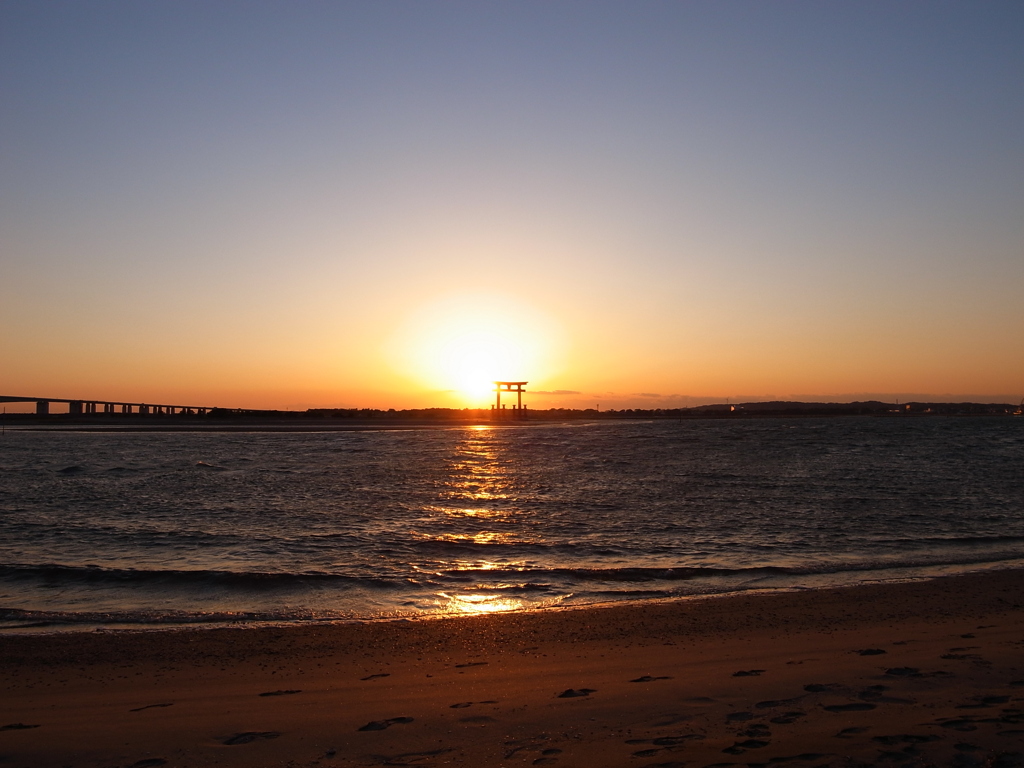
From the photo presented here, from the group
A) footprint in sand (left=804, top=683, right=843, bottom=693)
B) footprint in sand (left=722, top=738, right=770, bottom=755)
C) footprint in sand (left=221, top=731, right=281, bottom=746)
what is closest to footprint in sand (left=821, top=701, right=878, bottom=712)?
footprint in sand (left=804, top=683, right=843, bottom=693)

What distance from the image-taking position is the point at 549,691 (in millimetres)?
6074

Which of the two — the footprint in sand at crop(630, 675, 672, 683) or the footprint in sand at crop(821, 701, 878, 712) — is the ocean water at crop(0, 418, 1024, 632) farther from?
the footprint in sand at crop(821, 701, 878, 712)

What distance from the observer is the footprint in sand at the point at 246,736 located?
5090mm

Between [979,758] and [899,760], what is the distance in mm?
467

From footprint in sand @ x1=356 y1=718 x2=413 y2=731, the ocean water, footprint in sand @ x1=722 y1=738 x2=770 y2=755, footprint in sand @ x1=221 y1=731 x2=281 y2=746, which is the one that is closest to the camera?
footprint in sand @ x1=722 y1=738 x2=770 y2=755

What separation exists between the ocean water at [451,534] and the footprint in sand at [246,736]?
379cm

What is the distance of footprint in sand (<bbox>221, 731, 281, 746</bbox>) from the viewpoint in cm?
509

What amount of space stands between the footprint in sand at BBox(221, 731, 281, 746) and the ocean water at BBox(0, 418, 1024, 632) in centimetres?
379

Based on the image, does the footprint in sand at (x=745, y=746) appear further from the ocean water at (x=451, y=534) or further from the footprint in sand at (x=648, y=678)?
the ocean water at (x=451, y=534)

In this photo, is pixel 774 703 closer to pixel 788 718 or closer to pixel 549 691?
pixel 788 718

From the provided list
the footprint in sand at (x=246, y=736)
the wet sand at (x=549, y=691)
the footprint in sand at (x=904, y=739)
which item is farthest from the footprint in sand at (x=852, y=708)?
the footprint in sand at (x=246, y=736)

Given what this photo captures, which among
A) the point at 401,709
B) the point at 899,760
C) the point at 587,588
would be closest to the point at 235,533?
the point at 587,588

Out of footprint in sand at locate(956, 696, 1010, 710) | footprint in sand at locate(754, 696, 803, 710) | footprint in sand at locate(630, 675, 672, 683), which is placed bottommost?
footprint in sand at locate(630, 675, 672, 683)

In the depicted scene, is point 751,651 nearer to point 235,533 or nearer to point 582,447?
point 235,533
